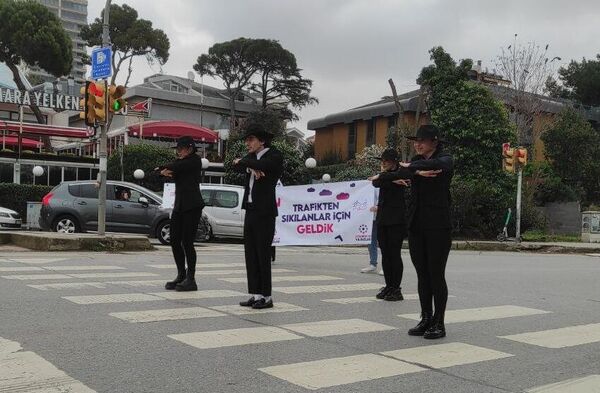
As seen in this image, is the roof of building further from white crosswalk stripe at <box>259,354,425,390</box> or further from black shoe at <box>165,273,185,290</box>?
white crosswalk stripe at <box>259,354,425,390</box>

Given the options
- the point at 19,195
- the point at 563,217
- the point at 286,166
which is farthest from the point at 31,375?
the point at 563,217

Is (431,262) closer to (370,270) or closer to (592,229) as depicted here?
(370,270)

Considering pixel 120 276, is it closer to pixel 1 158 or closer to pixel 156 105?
pixel 1 158

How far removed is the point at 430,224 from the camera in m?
5.77

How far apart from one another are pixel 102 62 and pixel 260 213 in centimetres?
845

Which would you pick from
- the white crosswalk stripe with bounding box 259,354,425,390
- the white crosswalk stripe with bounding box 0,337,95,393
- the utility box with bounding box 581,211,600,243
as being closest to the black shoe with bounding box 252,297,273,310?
the white crosswalk stripe with bounding box 259,354,425,390

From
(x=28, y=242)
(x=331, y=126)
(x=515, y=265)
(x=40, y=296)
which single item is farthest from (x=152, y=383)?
(x=331, y=126)

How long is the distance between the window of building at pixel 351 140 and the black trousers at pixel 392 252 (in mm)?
31065

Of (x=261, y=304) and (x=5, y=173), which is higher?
(x=5, y=173)

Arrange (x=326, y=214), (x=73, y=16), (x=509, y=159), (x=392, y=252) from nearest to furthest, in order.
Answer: (x=392, y=252) < (x=326, y=214) < (x=509, y=159) < (x=73, y=16)

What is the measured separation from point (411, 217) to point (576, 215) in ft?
98.3

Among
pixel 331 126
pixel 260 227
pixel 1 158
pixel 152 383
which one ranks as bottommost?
pixel 152 383

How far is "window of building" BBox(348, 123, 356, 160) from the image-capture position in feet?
129

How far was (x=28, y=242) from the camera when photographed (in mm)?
13008
